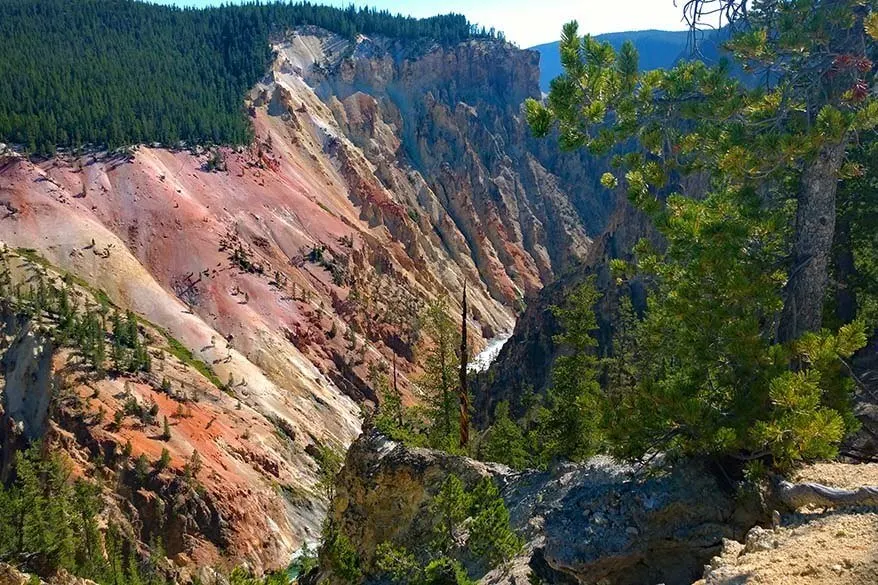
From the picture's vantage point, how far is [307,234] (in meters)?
81.3

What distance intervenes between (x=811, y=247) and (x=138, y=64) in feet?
381

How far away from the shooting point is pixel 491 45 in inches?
5640

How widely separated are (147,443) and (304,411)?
18.0 metres

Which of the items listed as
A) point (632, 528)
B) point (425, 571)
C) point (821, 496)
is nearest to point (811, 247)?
point (821, 496)

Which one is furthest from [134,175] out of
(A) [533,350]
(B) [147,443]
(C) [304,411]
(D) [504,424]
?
(D) [504,424]

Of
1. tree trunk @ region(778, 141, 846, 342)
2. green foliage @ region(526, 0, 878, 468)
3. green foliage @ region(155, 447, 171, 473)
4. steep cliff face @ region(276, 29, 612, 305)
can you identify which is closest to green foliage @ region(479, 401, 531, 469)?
green foliage @ region(526, 0, 878, 468)

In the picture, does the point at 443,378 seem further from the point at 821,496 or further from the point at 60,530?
the point at 821,496

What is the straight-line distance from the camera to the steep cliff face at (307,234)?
156ft

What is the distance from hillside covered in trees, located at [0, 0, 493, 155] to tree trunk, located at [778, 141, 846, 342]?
8323 cm

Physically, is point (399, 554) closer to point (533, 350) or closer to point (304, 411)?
point (304, 411)

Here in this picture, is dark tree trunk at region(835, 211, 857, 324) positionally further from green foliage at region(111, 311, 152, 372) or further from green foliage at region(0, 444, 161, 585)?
green foliage at region(111, 311, 152, 372)

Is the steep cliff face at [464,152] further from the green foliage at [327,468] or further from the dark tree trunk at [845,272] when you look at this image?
the dark tree trunk at [845,272]

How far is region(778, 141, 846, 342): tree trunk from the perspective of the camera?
727cm

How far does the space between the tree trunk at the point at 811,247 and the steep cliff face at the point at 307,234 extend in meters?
34.7
